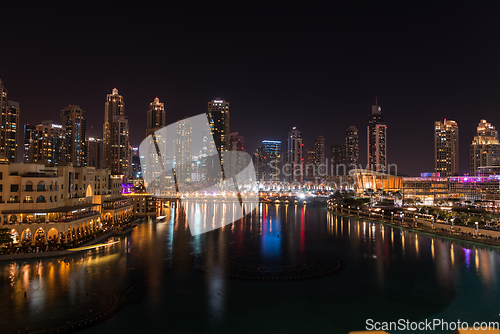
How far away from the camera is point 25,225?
22906 mm

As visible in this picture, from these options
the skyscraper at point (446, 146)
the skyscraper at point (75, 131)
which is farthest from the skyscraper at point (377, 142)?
the skyscraper at point (75, 131)

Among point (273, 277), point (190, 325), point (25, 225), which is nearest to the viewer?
point (190, 325)

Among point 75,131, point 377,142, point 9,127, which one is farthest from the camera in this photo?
point 377,142

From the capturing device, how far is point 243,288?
16.5 metres

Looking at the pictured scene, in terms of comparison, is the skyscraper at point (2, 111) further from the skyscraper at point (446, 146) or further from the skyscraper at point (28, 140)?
the skyscraper at point (446, 146)

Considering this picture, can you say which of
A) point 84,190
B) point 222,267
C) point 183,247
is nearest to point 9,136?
point 84,190

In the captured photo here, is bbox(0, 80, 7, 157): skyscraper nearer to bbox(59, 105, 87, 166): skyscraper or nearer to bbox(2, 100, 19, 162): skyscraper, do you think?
bbox(2, 100, 19, 162): skyscraper

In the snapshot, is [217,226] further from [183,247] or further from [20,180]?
[20,180]

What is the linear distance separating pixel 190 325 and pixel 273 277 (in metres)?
6.79

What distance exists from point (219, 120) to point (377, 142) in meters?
69.3

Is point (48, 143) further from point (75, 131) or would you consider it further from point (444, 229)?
point (444, 229)

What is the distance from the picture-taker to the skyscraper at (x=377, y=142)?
135375mm

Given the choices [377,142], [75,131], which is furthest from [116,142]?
[377,142]

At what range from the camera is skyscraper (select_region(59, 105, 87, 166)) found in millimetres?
102875
